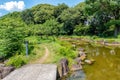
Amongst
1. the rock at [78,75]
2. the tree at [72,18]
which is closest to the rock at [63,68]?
the rock at [78,75]

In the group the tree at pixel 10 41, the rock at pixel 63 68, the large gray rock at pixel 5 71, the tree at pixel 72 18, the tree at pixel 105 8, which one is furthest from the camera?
the tree at pixel 72 18

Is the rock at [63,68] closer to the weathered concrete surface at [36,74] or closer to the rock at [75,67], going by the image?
the rock at [75,67]

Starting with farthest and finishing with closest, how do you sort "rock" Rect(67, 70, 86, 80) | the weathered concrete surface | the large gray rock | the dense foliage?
the dense foliage < "rock" Rect(67, 70, 86, 80) < the large gray rock < the weathered concrete surface

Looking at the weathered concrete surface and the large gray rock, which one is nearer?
the weathered concrete surface

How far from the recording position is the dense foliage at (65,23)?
23594 mm

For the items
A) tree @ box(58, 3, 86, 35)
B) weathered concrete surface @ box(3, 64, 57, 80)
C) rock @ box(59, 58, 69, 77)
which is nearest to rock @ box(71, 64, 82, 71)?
rock @ box(59, 58, 69, 77)

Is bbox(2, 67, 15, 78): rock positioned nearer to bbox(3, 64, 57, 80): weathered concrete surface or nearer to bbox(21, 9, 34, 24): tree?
bbox(3, 64, 57, 80): weathered concrete surface

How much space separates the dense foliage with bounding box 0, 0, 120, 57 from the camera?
2359 cm

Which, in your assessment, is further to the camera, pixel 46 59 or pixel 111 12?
pixel 111 12

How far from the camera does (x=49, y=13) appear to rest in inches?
2950

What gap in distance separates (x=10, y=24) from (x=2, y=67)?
8.26 meters

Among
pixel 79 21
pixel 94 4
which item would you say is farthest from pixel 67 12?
pixel 94 4

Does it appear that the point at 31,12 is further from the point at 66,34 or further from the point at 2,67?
the point at 2,67

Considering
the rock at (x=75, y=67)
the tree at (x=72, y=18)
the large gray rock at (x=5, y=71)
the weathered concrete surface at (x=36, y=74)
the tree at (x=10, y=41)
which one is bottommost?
the rock at (x=75, y=67)
